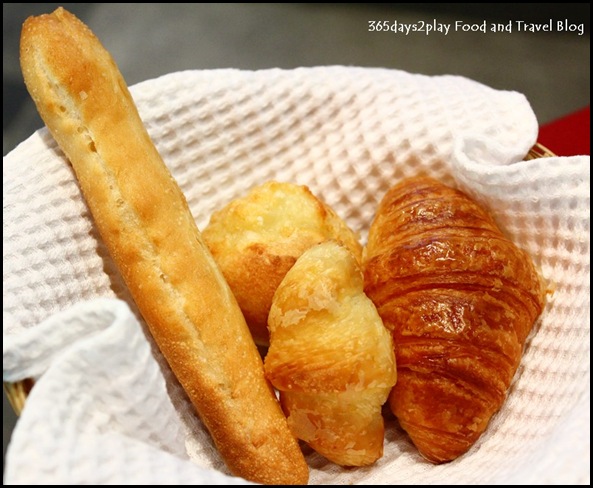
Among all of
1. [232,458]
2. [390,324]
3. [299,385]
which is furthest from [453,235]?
[232,458]

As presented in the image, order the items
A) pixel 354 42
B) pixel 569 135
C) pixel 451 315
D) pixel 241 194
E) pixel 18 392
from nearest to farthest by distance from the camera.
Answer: pixel 18 392
pixel 451 315
pixel 241 194
pixel 569 135
pixel 354 42

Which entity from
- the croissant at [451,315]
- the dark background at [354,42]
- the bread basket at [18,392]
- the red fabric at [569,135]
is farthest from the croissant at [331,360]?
the dark background at [354,42]

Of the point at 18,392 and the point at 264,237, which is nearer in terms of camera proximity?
the point at 18,392

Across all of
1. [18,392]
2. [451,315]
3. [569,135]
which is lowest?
[569,135]

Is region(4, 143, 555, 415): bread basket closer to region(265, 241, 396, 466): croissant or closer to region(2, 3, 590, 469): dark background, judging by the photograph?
region(265, 241, 396, 466): croissant

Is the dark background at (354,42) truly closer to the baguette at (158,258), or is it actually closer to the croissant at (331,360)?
the baguette at (158,258)

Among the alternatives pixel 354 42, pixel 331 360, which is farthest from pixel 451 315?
pixel 354 42

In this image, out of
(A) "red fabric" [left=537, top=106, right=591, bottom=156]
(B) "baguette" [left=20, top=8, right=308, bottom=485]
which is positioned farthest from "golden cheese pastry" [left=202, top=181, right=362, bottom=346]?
(A) "red fabric" [left=537, top=106, right=591, bottom=156]

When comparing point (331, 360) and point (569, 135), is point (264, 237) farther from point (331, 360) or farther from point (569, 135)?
→ point (569, 135)
